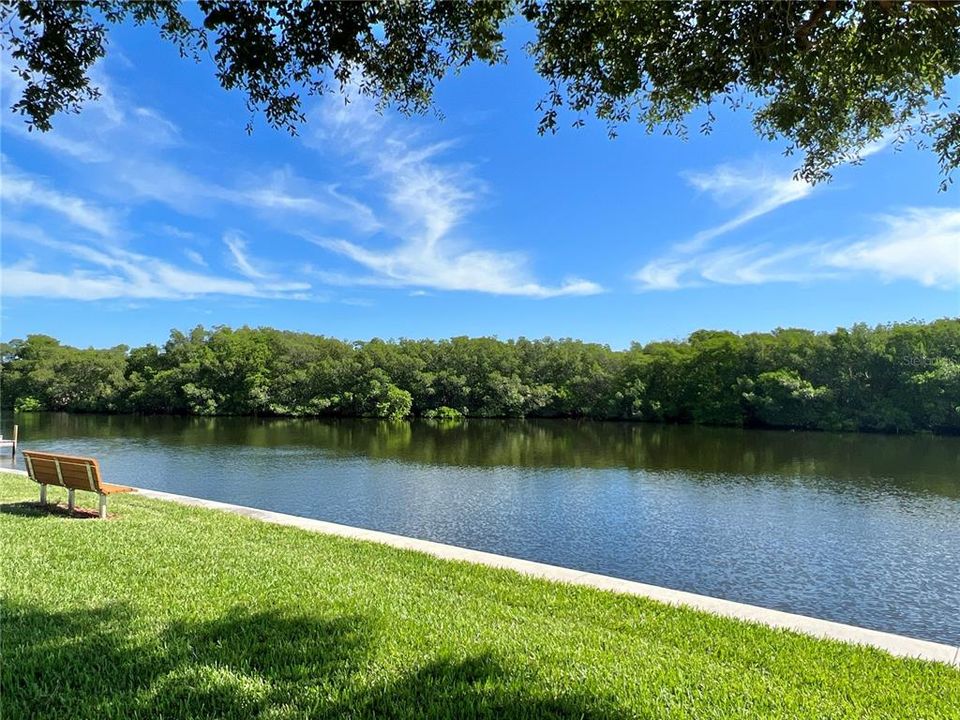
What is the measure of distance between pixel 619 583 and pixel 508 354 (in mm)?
60481

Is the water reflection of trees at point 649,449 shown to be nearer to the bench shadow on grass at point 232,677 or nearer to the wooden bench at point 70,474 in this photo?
the wooden bench at point 70,474

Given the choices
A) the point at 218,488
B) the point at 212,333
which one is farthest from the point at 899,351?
the point at 212,333

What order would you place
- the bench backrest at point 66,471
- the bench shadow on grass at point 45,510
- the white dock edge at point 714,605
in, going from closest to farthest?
the white dock edge at point 714,605 → the bench backrest at point 66,471 → the bench shadow on grass at point 45,510

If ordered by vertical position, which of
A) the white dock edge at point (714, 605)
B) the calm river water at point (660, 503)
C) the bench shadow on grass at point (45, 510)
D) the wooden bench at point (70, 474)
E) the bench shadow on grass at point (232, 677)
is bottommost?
the calm river water at point (660, 503)

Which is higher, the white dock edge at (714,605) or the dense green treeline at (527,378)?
the dense green treeline at (527,378)

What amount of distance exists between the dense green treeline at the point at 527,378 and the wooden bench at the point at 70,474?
51.6m

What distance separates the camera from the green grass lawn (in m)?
3.07

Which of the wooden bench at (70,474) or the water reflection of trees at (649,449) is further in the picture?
A: the water reflection of trees at (649,449)

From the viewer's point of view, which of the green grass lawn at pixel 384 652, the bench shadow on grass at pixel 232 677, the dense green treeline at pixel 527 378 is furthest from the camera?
the dense green treeline at pixel 527 378

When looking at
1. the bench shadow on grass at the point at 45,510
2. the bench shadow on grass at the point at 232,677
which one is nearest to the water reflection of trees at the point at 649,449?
the bench shadow on grass at the point at 45,510

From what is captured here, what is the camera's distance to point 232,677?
323cm

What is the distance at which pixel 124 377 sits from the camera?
228 feet

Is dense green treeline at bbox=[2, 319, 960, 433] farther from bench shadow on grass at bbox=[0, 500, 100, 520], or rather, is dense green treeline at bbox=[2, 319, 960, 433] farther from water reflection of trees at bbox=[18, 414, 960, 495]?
bench shadow on grass at bbox=[0, 500, 100, 520]

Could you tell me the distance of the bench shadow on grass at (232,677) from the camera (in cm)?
293
